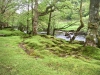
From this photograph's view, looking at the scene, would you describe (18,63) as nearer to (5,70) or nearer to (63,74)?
(5,70)

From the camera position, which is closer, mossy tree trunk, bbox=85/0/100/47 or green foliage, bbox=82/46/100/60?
green foliage, bbox=82/46/100/60

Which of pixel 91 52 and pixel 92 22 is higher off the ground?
pixel 92 22

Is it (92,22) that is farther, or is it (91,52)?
(92,22)

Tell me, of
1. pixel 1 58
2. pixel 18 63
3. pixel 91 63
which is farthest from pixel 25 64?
pixel 91 63

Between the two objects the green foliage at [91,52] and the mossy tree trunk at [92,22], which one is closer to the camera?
the green foliage at [91,52]

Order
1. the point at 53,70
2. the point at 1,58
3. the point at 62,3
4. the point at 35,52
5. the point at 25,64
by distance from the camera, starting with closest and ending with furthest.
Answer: the point at 53,70 → the point at 25,64 → the point at 1,58 → the point at 35,52 → the point at 62,3

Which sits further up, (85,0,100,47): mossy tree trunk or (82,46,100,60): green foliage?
(85,0,100,47): mossy tree trunk

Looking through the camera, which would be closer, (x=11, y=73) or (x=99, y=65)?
(x=11, y=73)

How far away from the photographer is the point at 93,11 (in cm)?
1261

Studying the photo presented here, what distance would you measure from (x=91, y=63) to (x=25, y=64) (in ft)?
13.1

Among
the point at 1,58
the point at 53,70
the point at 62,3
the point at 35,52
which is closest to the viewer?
the point at 53,70

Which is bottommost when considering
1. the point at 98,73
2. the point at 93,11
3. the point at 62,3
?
the point at 98,73

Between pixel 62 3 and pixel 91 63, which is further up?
pixel 62 3

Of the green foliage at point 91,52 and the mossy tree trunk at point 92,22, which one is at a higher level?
the mossy tree trunk at point 92,22
